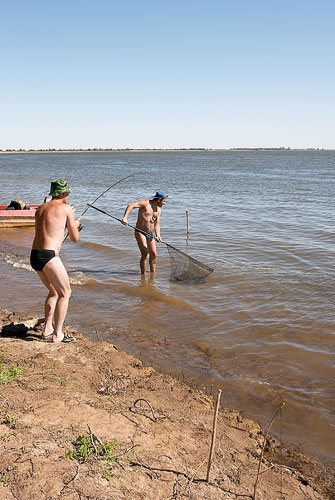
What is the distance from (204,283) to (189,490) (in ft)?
20.8

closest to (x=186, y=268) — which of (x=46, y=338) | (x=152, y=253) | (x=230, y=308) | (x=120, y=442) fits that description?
(x=152, y=253)

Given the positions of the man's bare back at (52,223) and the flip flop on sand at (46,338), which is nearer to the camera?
the man's bare back at (52,223)

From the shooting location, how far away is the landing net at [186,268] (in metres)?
8.88

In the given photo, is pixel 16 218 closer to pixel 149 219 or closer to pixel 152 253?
pixel 152 253

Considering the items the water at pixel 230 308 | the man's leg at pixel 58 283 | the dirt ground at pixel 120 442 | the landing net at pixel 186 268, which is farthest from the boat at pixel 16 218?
the dirt ground at pixel 120 442

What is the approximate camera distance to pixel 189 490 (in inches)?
110

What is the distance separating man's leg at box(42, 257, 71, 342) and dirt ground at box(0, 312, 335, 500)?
0.35 metres

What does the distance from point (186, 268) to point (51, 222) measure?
463 centimetres

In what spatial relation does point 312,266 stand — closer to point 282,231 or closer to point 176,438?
point 282,231

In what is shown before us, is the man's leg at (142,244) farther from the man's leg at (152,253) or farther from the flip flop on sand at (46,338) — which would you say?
the flip flop on sand at (46,338)

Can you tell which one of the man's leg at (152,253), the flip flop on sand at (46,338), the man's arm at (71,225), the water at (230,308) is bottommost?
the water at (230,308)

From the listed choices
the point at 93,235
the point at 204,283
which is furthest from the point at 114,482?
the point at 93,235

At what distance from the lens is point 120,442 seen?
3152mm

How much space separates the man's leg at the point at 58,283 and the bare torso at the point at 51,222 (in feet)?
0.57
